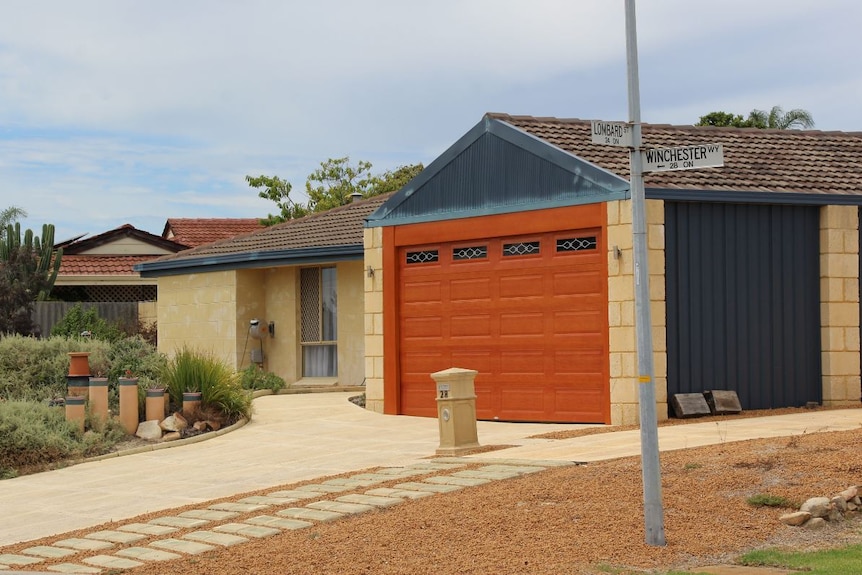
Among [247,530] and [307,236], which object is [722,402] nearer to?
[247,530]

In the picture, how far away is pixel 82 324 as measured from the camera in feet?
99.4

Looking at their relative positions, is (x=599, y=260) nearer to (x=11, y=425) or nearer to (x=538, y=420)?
(x=538, y=420)

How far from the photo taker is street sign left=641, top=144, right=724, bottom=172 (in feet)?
28.8

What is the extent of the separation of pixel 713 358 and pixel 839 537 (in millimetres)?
8365

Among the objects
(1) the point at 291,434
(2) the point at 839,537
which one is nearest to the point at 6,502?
(1) the point at 291,434

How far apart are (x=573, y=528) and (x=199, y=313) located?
61.5 ft

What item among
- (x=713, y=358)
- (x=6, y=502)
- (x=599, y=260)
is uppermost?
(x=599, y=260)

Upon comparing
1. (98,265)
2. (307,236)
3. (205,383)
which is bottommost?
(205,383)

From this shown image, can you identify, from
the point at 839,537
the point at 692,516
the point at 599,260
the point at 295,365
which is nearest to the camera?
the point at 839,537

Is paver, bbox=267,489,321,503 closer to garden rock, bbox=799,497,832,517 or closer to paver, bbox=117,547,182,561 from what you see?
paver, bbox=117,547,182,561

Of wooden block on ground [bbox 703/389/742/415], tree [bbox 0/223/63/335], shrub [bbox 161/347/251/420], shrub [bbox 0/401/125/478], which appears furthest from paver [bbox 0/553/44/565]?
tree [bbox 0/223/63/335]

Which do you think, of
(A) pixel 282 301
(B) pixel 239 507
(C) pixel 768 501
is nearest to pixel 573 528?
(C) pixel 768 501

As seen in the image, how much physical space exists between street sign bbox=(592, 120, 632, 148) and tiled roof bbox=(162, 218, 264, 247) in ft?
131

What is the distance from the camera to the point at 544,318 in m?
17.7
